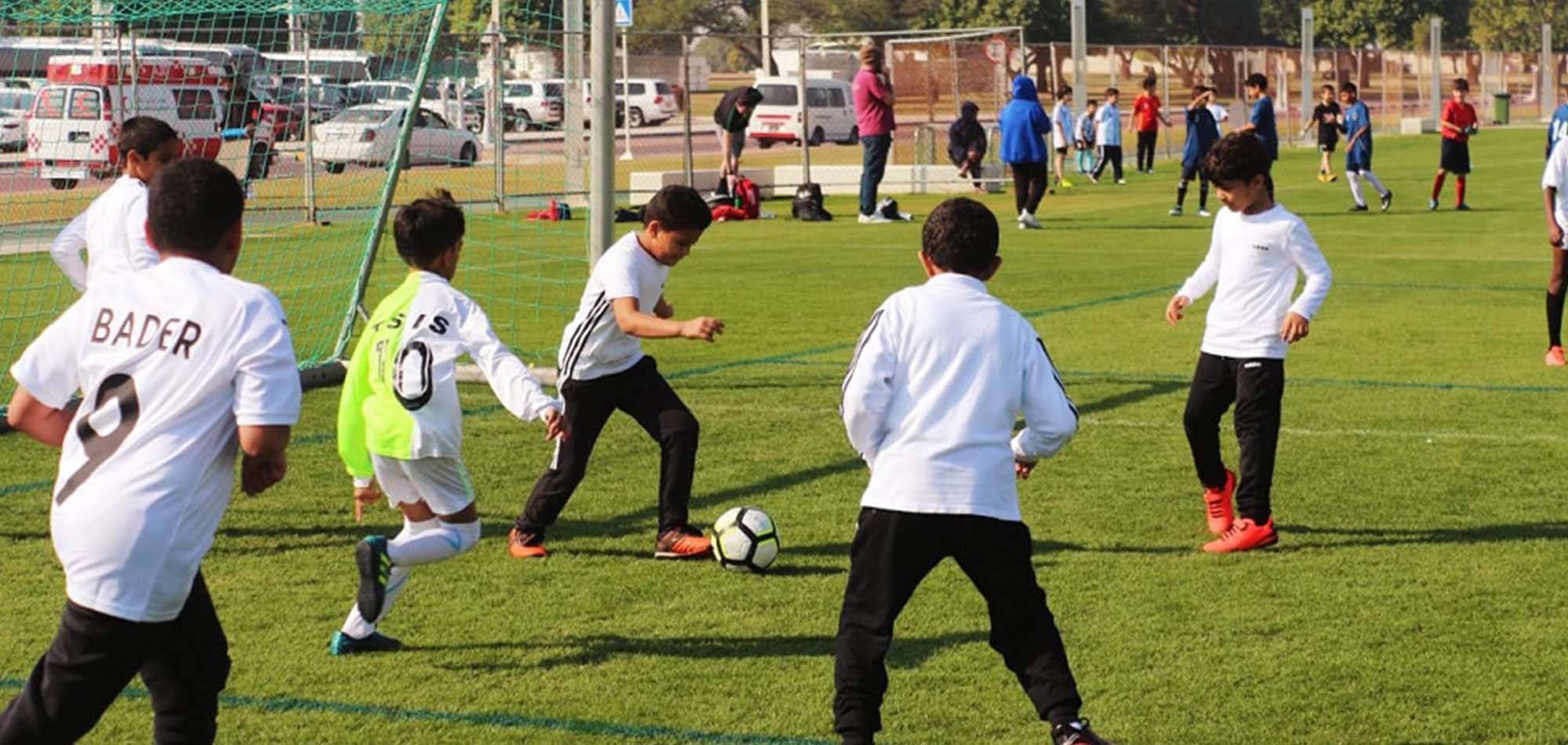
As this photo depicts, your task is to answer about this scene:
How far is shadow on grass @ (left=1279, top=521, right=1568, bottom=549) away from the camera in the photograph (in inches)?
310

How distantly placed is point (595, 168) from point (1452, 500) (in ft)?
17.7

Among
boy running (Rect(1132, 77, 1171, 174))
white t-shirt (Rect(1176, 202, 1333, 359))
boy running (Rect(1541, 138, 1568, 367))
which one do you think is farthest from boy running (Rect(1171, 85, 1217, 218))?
white t-shirt (Rect(1176, 202, 1333, 359))

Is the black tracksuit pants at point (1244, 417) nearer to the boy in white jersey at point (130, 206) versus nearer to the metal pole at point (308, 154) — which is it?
the boy in white jersey at point (130, 206)

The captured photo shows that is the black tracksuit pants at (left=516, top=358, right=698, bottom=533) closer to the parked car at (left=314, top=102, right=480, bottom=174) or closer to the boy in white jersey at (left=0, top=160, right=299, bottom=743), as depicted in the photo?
the boy in white jersey at (left=0, top=160, right=299, bottom=743)

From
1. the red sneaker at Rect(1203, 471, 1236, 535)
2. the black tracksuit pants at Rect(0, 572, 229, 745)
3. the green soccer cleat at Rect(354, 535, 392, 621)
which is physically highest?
the black tracksuit pants at Rect(0, 572, 229, 745)

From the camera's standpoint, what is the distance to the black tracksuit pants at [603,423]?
25.4 ft

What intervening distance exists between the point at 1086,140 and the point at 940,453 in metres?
35.5

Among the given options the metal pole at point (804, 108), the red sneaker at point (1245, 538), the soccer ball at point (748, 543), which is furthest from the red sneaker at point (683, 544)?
the metal pole at point (804, 108)

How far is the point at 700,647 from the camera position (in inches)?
253

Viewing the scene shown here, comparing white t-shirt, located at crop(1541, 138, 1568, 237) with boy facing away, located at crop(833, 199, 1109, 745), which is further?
white t-shirt, located at crop(1541, 138, 1568, 237)

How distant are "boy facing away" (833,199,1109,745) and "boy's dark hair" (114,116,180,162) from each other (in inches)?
155

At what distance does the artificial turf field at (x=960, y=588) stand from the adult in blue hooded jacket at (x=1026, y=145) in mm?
10726

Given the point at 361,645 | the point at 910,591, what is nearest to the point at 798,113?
the point at 361,645

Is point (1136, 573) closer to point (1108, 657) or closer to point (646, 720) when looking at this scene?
point (1108, 657)
